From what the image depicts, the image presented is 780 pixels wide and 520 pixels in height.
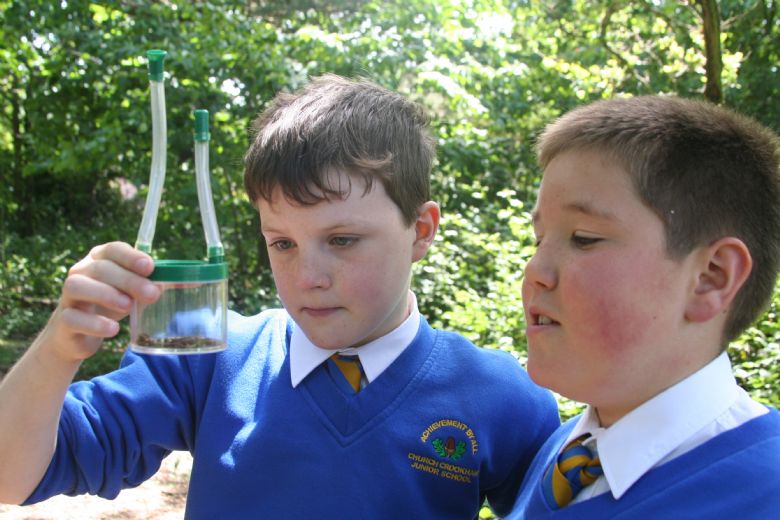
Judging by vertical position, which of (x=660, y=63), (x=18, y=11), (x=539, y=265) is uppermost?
(x=18, y=11)

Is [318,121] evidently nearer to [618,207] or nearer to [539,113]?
[618,207]

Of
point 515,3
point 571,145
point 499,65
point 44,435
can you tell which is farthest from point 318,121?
point 515,3

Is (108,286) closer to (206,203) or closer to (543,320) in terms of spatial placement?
(206,203)

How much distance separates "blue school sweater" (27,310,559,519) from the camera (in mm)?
1704

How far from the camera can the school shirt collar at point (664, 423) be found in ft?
4.47

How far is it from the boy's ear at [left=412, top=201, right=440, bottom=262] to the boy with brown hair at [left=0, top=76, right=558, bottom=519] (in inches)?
1.7

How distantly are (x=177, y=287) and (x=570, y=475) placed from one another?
2.63 ft

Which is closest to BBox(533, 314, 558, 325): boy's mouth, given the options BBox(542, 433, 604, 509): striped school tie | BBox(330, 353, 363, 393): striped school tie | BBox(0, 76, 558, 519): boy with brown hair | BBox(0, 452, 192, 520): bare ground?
BBox(542, 433, 604, 509): striped school tie

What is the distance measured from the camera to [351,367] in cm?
187

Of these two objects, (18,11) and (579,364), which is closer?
(579,364)

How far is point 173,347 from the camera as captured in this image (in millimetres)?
1439

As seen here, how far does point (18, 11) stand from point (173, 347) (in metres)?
7.93

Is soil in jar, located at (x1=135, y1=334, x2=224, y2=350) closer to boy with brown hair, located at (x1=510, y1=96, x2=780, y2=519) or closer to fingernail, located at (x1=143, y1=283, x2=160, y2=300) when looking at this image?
fingernail, located at (x1=143, y1=283, x2=160, y2=300)

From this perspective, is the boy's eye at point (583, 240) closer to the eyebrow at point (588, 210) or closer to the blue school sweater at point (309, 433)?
the eyebrow at point (588, 210)
